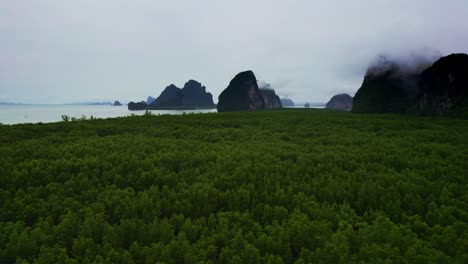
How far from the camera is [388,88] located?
6625 cm

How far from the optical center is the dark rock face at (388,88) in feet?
202

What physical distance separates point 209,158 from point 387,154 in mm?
8669

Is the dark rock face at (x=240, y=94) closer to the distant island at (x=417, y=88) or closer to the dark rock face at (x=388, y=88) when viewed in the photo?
the distant island at (x=417, y=88)

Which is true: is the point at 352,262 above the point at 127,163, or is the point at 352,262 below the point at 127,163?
below

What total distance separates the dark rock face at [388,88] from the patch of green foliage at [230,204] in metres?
51.6

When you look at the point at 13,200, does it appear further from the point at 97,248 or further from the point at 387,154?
the point at 387,154

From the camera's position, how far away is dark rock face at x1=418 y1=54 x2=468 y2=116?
36.4 metres

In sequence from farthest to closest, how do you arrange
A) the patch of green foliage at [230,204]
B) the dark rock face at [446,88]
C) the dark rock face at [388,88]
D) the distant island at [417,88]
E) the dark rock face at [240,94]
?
the dark rock face at [240,94]
the dark rock face at [388,88]
the distant island at [417,88]
the dark rock face at [446,88]
the patch of green foliage at [230,204]

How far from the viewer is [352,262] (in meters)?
6.12

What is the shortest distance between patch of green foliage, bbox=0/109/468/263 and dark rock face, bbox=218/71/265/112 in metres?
132

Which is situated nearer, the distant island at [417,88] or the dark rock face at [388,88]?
the distant island at [417,88]

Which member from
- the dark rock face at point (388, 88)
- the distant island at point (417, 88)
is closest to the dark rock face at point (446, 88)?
the distant island at point (417, 88)

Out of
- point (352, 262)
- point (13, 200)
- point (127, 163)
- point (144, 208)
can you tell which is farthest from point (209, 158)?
point (352, 262)

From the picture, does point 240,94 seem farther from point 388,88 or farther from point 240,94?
point 388,88
